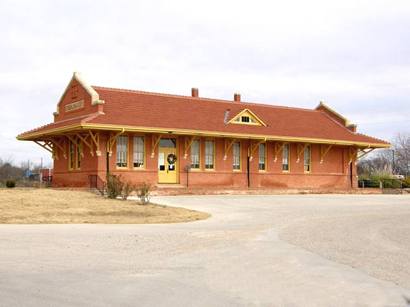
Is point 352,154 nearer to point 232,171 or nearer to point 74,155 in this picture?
point 232,171

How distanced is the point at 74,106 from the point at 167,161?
6164 mm

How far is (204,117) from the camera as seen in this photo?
36.2 metres

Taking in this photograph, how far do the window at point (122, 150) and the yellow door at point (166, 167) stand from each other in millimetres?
2047

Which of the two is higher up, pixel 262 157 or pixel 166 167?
pixel 262 157

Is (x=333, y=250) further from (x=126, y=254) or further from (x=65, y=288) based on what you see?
(x=65, y=288)

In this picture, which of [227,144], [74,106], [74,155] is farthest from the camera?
[227,144]

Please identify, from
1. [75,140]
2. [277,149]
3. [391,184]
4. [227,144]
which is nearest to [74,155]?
[75,140]

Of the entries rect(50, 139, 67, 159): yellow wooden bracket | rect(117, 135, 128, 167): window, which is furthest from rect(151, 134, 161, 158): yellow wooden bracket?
rect(50, 139, 67, 159): yellow wooden bracket

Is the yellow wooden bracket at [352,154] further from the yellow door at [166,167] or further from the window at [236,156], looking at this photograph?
the yellow door at [166,167]

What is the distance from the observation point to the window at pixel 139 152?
3283cm

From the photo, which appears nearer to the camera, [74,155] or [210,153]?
[74,155]

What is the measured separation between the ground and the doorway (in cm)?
1653

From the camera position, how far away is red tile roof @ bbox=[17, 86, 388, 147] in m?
32.7

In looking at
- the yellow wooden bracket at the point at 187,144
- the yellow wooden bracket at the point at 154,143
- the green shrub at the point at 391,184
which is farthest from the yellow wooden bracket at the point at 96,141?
the green shrub at the point at 391,184
